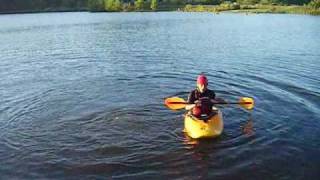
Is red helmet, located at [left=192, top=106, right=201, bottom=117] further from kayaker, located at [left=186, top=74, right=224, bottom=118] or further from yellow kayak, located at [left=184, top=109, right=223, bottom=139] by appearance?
yellow kayak, located at [left=184, top=109, right=223, bottom=139]

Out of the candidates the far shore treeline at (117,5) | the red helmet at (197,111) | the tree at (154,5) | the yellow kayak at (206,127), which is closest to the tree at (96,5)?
the far shore treeline at (117,5)

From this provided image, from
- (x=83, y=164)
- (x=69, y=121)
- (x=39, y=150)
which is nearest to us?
(x=83, y=164)

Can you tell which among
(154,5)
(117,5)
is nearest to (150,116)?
(154,5)

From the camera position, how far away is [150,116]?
18.3m

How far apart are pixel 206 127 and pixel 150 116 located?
3680 mm

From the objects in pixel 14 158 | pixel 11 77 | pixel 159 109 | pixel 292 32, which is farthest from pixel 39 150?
pixel 292 32

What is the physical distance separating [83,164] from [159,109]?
6.23m

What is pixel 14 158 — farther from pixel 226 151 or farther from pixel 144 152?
pixel 226 151

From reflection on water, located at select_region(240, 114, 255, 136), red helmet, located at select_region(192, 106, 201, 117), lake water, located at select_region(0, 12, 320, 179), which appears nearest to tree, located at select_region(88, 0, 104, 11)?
lake water, located at select_region(0, 12, 320, 179)

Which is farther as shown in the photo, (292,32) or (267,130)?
(292,32)

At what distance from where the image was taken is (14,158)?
47.0 ft

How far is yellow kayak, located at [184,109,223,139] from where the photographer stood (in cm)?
1521

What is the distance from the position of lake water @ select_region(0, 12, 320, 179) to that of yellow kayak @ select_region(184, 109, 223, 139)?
0.27m

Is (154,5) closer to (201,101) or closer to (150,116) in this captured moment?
(150,116)
